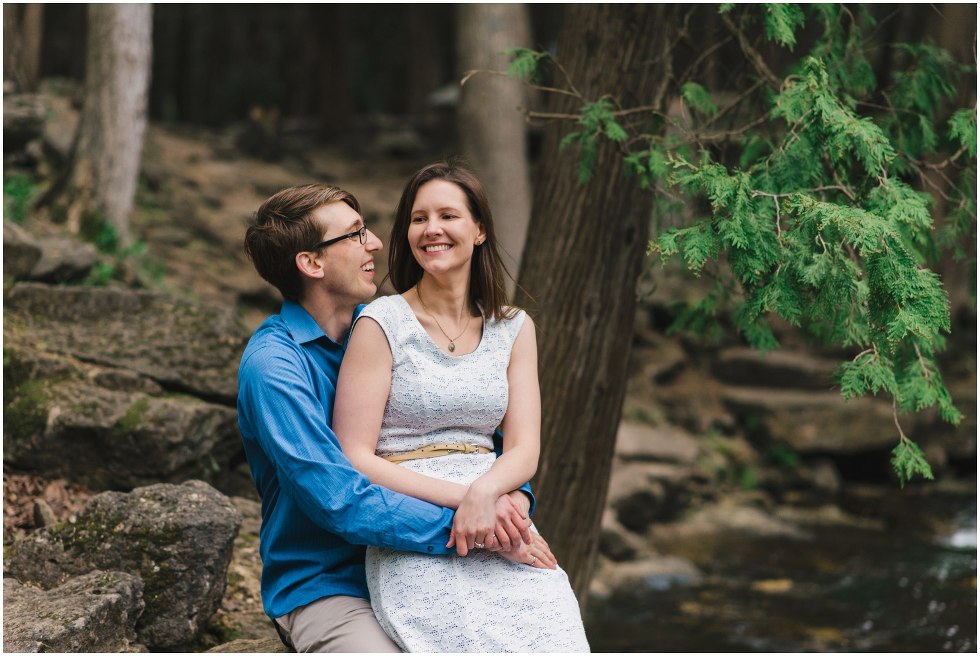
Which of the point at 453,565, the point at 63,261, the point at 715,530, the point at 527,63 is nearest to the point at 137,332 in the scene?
the point at 63,261

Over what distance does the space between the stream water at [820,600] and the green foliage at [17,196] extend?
15.9 ft

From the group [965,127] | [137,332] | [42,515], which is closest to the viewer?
[965,127]

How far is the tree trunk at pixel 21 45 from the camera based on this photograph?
7863 mm

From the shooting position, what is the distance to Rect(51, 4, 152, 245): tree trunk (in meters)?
8.13

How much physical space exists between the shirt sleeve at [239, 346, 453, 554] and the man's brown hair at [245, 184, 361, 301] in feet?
1.21

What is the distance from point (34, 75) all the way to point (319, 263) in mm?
7531

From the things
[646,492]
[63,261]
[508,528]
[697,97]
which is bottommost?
[646,492]

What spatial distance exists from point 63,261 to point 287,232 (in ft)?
11.8

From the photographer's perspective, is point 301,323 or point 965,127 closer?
point 301,323

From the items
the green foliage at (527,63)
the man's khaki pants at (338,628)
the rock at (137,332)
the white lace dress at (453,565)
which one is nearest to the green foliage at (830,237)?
the green foliage at (527,63)

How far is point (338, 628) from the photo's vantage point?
9.53ft

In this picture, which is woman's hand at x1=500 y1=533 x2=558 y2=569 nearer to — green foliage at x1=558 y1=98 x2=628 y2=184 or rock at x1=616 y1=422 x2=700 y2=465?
green foliage at x1=558 y1=98 x2=628 y2=184

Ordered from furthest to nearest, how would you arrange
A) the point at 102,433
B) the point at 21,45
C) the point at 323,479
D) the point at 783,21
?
the point at 21,45
the point at 102,433
the point at 783,21
the point at 323,479

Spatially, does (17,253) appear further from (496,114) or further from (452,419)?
(496,114)
